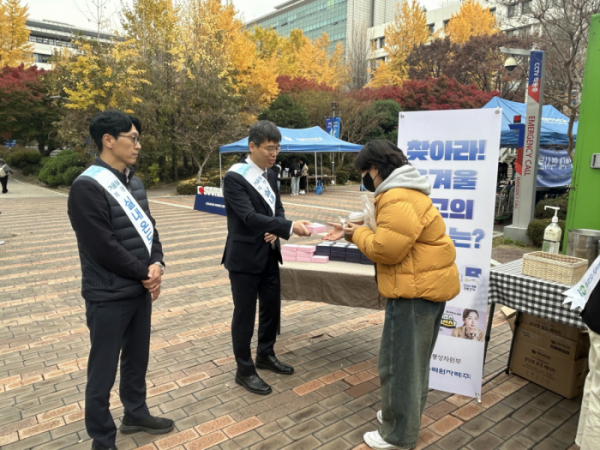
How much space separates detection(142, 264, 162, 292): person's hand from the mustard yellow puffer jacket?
1.20 m

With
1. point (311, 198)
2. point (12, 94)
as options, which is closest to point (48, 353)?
point (311, 198)

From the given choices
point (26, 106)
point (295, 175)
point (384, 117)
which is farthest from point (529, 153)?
point (26, 106)

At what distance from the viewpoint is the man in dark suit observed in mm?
3041

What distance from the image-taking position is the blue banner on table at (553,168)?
12.2 metres

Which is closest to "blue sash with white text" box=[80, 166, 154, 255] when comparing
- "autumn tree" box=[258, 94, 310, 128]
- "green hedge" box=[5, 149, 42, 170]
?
"autumn tree" box=[258, 94, 310, 128]

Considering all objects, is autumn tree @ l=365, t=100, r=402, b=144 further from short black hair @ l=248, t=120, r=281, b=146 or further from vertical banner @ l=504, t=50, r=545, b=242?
short black hair @ l=248, t=120, r=281, b=146

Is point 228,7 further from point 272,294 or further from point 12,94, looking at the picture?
point 272,294

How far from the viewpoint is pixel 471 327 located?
124 inches

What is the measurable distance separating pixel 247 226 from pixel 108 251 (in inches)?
43.9

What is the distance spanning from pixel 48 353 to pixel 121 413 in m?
1.46

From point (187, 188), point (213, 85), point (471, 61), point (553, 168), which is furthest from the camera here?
point (471, 61)

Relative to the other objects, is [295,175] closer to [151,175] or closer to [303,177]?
[303,177]

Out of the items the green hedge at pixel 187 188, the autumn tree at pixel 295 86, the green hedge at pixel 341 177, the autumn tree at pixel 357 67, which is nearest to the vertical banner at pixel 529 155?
the green hedge at pixel 187 188

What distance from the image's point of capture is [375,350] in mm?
4070
